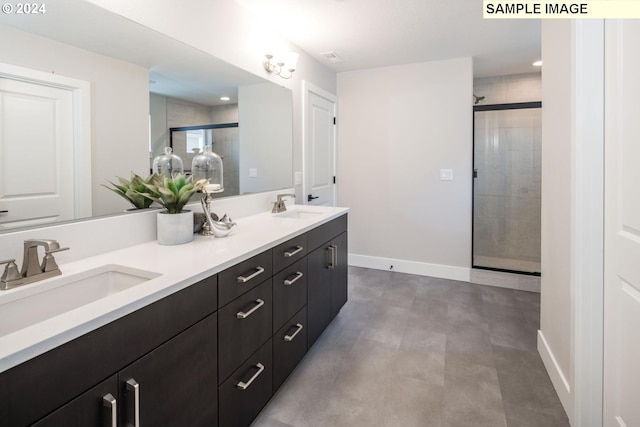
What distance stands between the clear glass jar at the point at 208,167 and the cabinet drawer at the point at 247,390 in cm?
96

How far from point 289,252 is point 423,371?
3.62ft

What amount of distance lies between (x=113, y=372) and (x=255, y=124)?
2014mm

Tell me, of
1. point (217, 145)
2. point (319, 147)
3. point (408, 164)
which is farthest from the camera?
point (408, 164)

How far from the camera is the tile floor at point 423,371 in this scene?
1618mm

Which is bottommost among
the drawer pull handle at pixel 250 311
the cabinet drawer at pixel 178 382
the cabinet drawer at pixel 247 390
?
the cabinet drawer at pixel 247 390

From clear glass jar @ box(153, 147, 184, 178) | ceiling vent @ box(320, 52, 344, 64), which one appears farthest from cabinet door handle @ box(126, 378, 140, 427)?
ceiling vent @ box(320, 52, 344, 64)

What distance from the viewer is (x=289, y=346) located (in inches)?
69.4

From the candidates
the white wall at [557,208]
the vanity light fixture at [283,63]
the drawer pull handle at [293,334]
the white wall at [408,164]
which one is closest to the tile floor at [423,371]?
the white wall at [557,208]

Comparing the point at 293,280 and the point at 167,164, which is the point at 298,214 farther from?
the point at 167,164

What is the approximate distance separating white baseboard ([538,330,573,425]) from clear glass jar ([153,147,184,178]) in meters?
2.25

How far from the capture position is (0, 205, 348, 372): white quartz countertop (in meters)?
0.69

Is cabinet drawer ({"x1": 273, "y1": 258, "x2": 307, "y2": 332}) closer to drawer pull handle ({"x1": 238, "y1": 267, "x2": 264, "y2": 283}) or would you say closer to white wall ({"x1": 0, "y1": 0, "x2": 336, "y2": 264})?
drawer pull handle ({"x1": 238, "y1": 267, "x2": 264, "y2": 283})

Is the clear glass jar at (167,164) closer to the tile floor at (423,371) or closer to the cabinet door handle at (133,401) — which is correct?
the cabinet door handle at (133,401)

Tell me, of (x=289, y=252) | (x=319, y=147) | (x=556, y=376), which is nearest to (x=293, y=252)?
(x=289, y=252)
